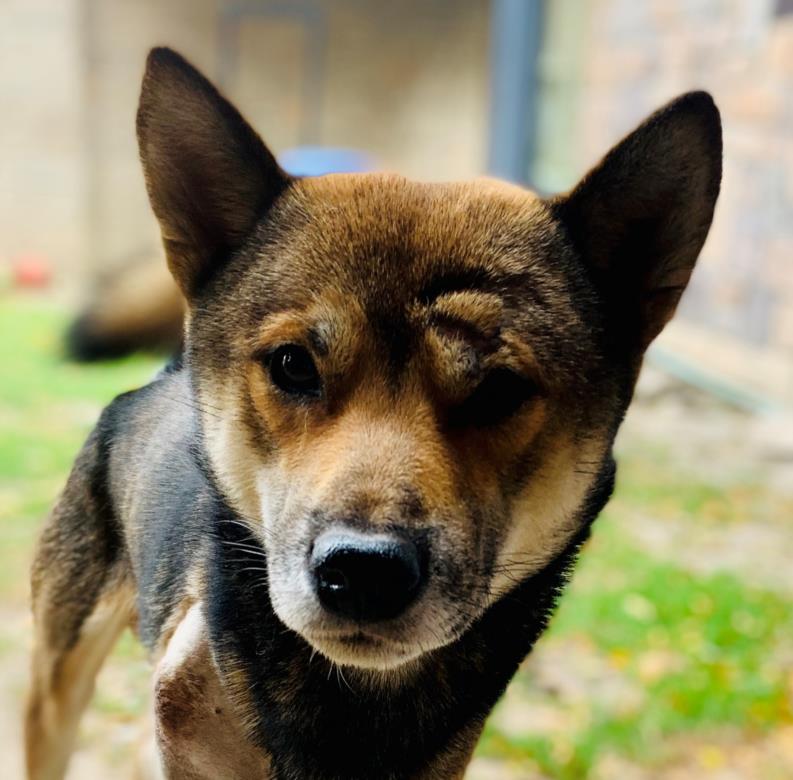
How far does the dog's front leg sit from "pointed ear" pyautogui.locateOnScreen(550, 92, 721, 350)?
653 mm

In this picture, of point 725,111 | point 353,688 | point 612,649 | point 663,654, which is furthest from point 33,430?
point 725,111

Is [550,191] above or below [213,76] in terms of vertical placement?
below

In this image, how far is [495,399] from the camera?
3.59 ft

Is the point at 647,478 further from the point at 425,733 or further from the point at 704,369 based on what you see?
the point at 425,733

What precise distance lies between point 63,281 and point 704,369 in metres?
4.14

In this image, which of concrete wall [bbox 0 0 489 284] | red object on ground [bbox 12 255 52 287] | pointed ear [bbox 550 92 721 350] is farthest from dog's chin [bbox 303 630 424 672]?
red object on ground [bbox 12 255 52 287]

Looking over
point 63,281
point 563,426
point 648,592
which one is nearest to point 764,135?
point 648,592

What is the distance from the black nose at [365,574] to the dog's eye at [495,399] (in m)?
0.21

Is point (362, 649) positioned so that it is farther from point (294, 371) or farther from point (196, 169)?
point (196, 169)

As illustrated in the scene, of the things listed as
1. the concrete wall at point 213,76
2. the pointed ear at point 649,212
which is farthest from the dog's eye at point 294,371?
the concrete wall at point 213,76

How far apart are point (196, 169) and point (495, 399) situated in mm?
479

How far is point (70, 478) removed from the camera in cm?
156

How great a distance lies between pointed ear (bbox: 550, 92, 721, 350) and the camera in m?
1.14

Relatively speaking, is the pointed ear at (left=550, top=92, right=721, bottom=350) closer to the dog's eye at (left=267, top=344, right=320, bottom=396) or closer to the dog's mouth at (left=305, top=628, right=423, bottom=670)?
the dog's eye at (left=267, top=344, right=320, bottom=396)
